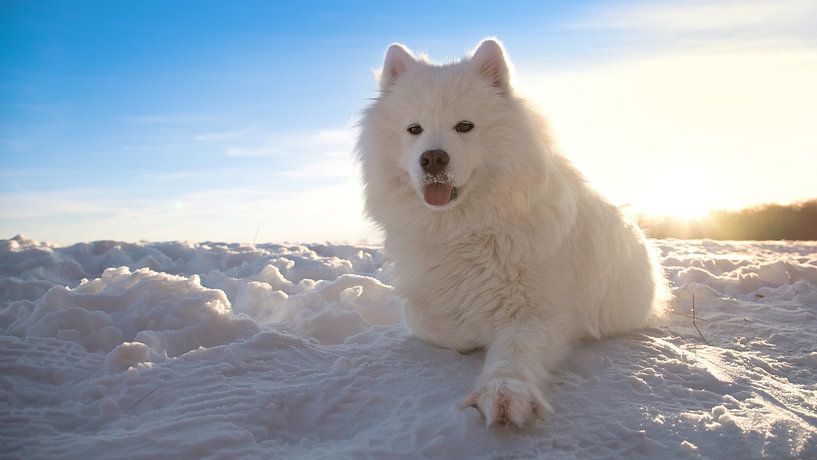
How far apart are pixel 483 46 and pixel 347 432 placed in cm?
252

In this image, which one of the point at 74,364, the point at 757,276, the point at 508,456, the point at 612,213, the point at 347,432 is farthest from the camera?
the point at 757,276

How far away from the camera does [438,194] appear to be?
3.16m

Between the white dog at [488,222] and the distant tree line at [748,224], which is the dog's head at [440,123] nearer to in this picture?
the white dog at [488,222]

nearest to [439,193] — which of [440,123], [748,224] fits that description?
[440,123]

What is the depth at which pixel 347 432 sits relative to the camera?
7.29 ft

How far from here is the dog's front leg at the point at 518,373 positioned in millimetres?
2090

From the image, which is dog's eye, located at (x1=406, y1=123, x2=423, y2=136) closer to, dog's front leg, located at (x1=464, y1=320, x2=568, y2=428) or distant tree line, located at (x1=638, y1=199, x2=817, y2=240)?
dog's front leg, located at (x1=464, y1=320, x2=568, y2=428)

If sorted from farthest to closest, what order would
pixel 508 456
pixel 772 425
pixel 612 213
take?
pixel 612 213
pixel 772 425
pixel 508 456

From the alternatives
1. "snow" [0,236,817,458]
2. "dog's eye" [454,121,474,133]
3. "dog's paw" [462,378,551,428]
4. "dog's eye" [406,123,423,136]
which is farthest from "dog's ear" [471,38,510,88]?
"dog's paw" [462,378,551,428]

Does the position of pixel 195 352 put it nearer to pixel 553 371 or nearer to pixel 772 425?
pixel 553 371

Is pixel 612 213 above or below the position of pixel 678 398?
above

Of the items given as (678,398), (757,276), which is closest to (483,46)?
(678,398)

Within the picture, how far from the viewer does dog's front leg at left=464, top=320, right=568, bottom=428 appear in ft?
6.86

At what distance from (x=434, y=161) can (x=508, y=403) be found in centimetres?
146
